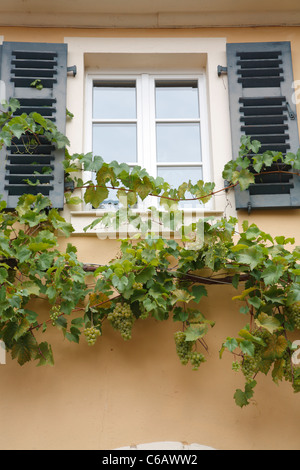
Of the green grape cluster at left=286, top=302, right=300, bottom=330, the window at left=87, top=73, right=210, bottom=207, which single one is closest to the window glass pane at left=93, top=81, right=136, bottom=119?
the window at left=87, top=73, right=210, bottom=207

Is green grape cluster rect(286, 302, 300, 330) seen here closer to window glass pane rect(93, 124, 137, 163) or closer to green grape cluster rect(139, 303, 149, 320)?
green grape cluster rect(139, 303, 149, 320)

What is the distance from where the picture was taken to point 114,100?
4.46 m

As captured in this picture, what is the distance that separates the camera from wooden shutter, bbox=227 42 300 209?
3.95 metres

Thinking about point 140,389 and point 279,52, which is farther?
point 279,52

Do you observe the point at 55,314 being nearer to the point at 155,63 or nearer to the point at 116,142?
the point at 116,142

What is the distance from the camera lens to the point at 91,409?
3504 millimetres

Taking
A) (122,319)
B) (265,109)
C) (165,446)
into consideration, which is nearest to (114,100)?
(265,109)

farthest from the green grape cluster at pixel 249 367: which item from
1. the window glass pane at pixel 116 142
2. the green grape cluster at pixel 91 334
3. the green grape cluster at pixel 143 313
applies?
the window glass pane at pixel 116 142

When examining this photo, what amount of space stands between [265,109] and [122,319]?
1.70 m

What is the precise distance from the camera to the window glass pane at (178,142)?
4.29 m
